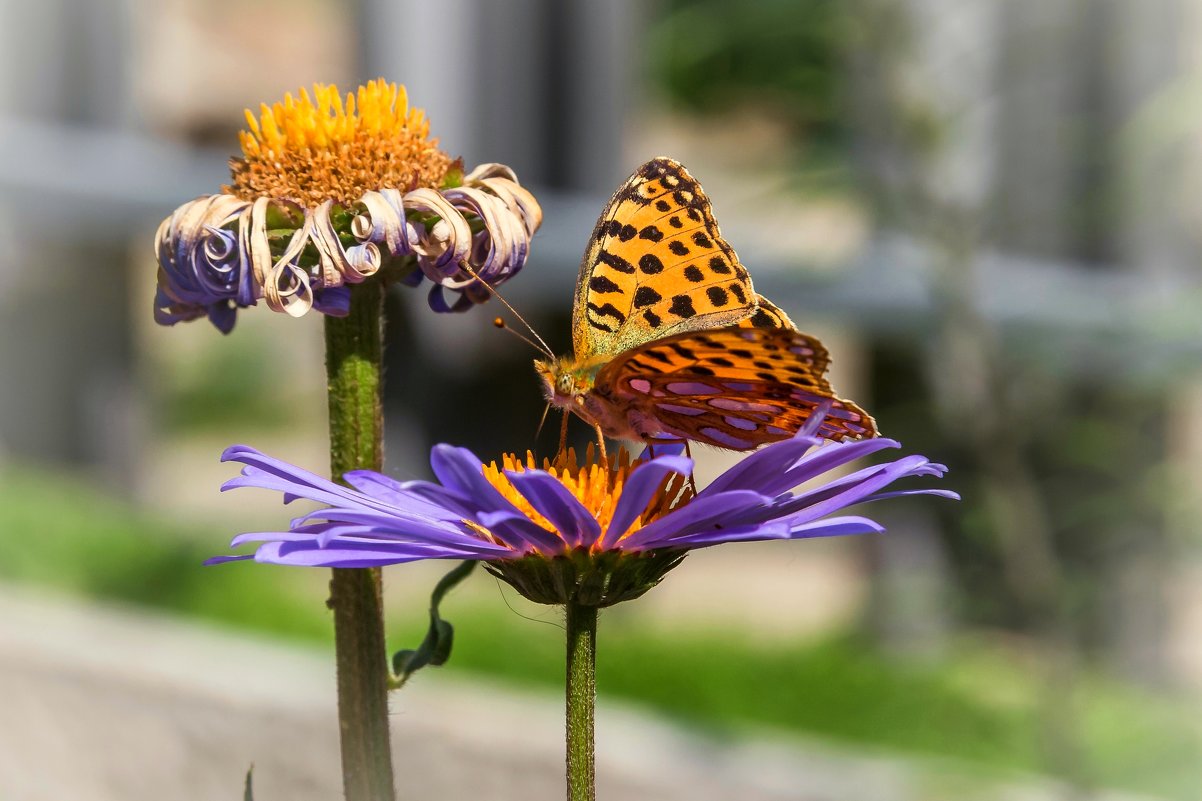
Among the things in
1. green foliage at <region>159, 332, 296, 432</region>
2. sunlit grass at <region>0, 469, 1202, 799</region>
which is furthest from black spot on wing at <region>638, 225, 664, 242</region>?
green foliage at <region>159, 332, 296, 432</region>

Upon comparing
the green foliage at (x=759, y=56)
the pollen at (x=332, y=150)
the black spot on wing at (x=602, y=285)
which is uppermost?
the green foliage at (x=759, y=56)

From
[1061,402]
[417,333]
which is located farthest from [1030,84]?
[417,333]

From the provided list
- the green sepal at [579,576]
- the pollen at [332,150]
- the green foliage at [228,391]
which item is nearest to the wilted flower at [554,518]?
the green sepal at [579,576]

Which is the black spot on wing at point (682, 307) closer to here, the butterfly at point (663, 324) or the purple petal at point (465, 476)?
the butterfly at point (663, 324)

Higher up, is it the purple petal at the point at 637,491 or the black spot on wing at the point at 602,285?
the black spot on wing at the point at 602,285

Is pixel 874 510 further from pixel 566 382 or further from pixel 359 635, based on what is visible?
pixel 359 635

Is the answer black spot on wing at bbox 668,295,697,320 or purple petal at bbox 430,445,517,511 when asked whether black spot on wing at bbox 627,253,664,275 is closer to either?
black spot on wing at bbox 668,295,697,320
